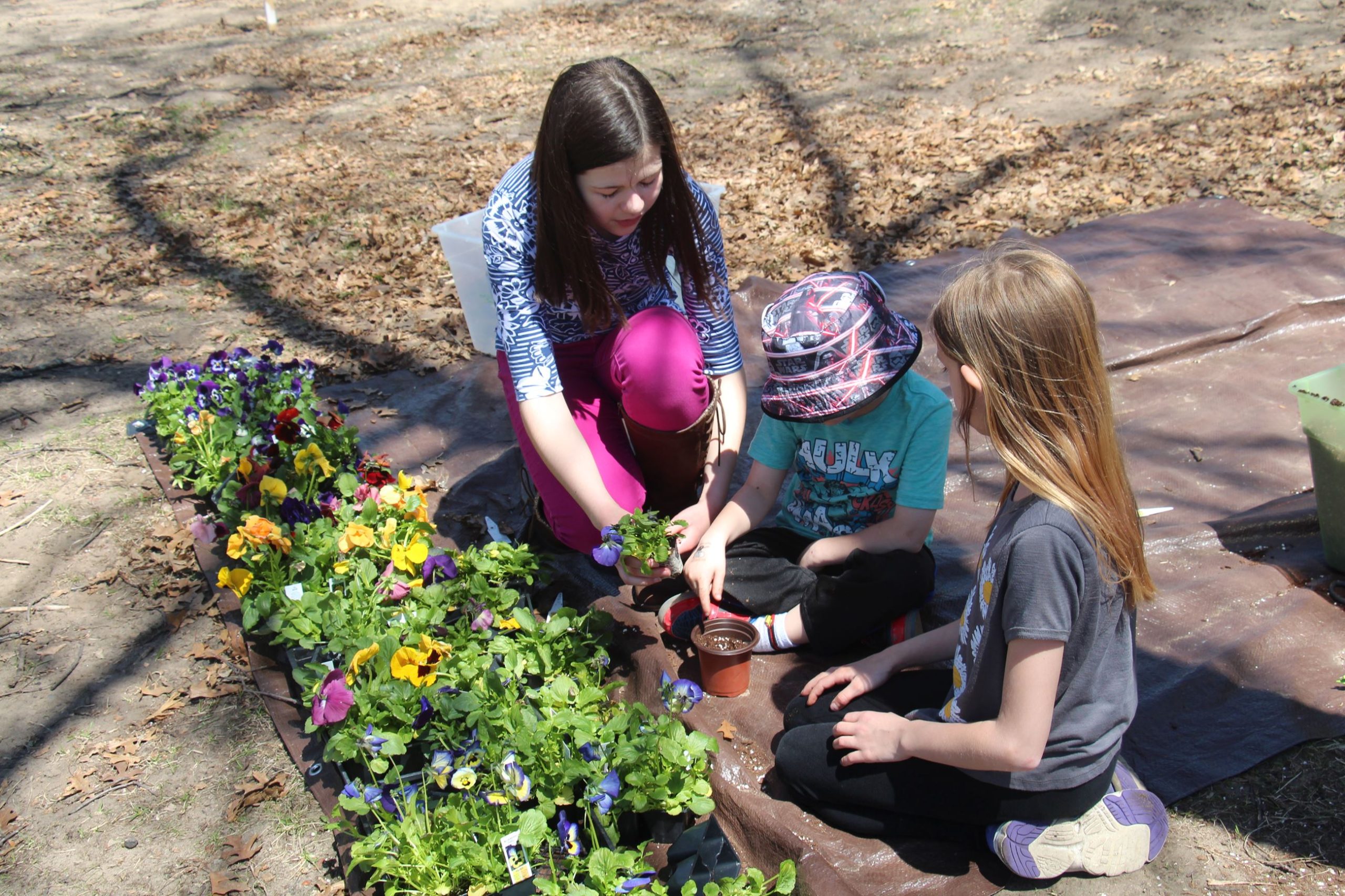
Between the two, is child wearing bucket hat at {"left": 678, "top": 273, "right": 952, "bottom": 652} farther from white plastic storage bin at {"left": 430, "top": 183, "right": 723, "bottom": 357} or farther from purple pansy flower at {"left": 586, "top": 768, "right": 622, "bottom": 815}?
white plastic storage bin at {"left": 430, "top": 183, "right": 723, "bottom": 357}

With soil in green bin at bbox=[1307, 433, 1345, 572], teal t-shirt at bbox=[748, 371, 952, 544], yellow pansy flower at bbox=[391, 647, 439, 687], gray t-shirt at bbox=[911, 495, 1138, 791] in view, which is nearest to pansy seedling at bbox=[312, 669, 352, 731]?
yellow pansy flower at bbox=[391, 647, 439, 687]

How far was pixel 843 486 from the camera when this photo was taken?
2.48 m

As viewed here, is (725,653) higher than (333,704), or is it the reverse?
(333,704)

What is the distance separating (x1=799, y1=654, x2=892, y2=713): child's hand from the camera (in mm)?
2090

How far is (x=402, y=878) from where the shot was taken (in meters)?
1.91

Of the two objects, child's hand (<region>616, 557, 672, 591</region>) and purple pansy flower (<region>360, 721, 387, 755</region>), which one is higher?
child's hand (<region>616, 557, 672, 591</region>)

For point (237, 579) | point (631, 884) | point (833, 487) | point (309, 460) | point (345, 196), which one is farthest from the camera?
point (345, 196)

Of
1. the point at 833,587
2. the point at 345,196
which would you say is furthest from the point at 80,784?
the point at 345,196

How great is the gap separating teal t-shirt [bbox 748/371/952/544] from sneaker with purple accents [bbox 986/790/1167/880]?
0.74 meters

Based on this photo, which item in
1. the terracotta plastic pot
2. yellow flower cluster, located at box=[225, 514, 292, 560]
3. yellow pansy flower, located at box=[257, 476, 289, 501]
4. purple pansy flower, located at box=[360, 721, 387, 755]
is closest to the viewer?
purple pansy flower, located at box=[360, 721, 387, 755]

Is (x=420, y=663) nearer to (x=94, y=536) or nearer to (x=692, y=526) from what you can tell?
(x=692, y=526)

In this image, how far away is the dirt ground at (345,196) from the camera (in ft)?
7.64

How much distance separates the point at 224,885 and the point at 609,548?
3.71 ft

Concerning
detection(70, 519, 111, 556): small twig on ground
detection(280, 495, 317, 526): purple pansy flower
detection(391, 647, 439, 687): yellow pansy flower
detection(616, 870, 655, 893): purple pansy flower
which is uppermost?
detection(280, 495, 317, 526): purple pansy flower
